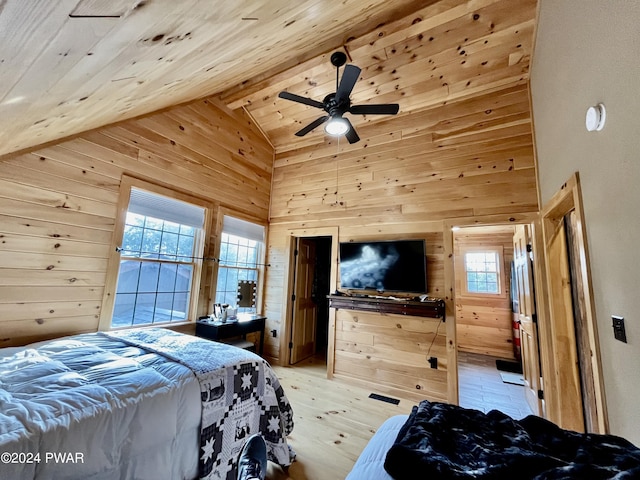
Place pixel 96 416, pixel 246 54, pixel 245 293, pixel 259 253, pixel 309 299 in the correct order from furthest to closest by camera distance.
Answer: pixel 309 299
pixel 259 253
pixel 245 293
pixel 246 54
pixel 96 416

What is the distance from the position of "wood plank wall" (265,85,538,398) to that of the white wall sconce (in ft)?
5.51

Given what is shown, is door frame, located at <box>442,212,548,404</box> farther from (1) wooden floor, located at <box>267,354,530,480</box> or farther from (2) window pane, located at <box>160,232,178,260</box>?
(2) window pane, located at <box>160,232,178,260</box>

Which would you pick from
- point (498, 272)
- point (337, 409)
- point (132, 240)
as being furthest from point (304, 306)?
point (498, 272)

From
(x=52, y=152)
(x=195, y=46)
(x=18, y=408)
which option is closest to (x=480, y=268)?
(x=195, y=46)

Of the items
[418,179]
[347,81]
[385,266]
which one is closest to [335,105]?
[347,81]

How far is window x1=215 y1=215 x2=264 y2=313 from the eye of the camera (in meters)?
4.02

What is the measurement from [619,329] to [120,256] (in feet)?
13.3

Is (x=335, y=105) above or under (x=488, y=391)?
above

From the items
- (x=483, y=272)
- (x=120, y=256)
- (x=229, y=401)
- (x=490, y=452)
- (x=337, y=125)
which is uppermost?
(x=337, y=125)

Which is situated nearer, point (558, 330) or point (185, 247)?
point (558, 330)

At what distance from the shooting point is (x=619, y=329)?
4.42 ft

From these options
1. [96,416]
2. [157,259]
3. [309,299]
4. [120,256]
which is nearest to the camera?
[96,416]

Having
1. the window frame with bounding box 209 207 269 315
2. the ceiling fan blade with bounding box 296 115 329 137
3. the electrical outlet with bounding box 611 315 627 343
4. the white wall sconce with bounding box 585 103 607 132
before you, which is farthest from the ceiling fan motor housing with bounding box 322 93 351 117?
the electrical outlet with bounding box 611 315 627 343

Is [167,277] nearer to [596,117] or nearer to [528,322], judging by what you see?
[596,117]
